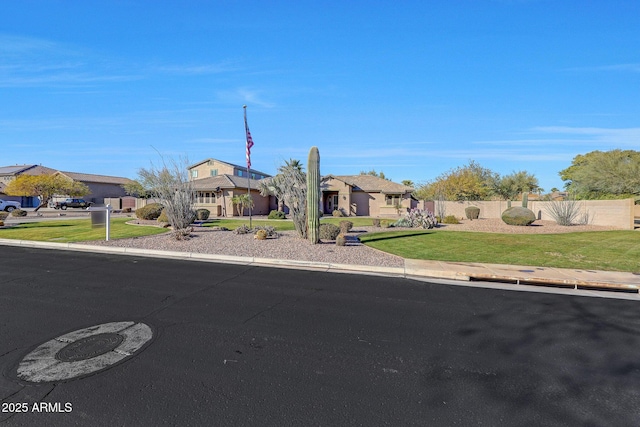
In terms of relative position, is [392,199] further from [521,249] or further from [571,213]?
[521,249]

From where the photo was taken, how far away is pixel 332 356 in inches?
159

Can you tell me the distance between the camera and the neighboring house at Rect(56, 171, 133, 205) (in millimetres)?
54469

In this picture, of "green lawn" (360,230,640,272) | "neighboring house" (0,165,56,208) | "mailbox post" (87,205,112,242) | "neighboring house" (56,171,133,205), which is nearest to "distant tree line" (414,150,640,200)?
"green lawn" (360,230,640,272)

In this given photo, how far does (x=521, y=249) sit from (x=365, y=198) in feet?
87.1

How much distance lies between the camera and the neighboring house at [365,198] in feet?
123

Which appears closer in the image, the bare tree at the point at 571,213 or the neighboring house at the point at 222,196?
the bare tree at the point at 571,213

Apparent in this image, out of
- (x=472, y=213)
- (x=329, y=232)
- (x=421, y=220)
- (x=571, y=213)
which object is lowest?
(x=329, y=232)

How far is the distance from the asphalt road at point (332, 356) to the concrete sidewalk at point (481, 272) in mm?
1224

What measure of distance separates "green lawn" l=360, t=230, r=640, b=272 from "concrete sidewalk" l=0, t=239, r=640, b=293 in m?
0.88

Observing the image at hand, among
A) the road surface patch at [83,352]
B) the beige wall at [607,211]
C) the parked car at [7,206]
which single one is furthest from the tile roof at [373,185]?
the parked car at [7,206]

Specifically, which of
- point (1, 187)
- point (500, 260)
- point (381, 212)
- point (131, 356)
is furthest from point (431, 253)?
point (1, 187)

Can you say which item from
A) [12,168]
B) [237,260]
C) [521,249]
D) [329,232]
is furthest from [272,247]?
[12,168]

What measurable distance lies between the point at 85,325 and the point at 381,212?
35067 millimetres

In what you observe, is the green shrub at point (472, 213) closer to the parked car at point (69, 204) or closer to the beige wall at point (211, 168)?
the beige wall at point (211, 168)
